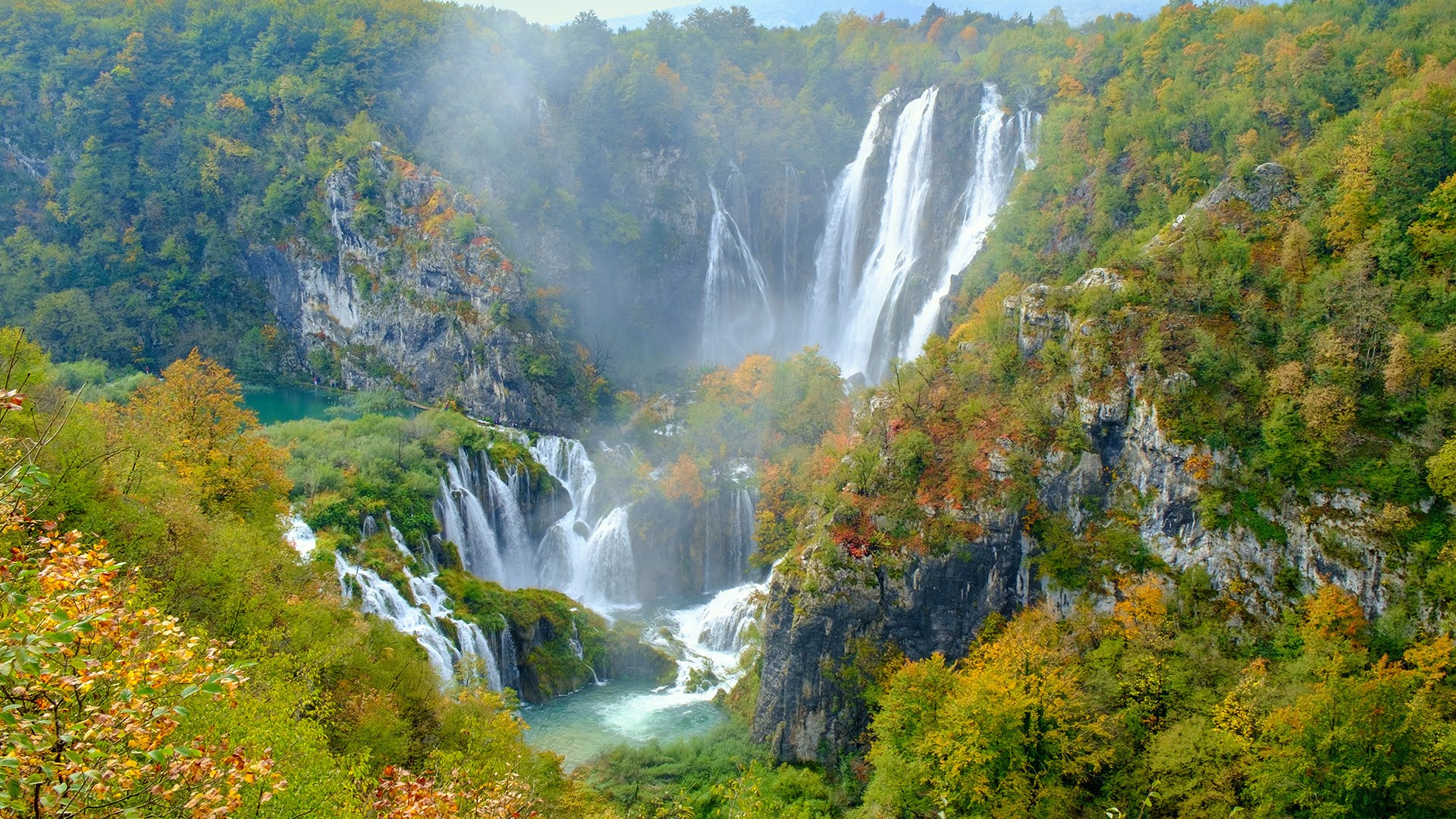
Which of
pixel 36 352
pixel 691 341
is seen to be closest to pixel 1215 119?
pixel 691 341

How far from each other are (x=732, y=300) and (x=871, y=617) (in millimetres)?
45573

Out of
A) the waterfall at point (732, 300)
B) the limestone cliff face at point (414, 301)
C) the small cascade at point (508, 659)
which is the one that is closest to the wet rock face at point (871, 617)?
the small cascade at point (508, 659)

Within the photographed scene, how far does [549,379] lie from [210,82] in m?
46.5

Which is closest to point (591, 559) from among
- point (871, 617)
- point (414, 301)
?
point (871, 617)

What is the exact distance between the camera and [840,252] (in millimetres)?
67188

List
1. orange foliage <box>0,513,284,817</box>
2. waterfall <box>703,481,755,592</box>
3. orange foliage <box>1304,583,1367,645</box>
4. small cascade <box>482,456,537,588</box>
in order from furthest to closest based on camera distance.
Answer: waterfall <box>703,481,755,592</box>, small cascade <box>482,456,537,588</box>, orange foliage <box>1304,583,1367,645</box>, orange foliage <box>0,513,284,817</box>

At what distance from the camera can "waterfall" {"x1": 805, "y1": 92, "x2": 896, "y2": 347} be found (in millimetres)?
65750

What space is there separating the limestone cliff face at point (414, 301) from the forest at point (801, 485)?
14.1 inches

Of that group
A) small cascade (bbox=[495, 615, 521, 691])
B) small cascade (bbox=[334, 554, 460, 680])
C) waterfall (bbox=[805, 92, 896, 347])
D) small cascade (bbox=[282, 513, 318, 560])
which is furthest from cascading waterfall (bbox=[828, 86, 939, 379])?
small cascade (bbox=[282, 513, 318, 560])

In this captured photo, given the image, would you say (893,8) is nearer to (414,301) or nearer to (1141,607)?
(414,301)

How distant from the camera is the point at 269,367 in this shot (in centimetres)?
7481

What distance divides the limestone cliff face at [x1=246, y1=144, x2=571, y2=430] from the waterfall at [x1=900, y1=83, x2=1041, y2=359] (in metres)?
27.5

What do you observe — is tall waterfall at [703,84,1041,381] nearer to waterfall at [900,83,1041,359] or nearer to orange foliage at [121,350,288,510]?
Answer: waterfall at [900,83,1041,359]

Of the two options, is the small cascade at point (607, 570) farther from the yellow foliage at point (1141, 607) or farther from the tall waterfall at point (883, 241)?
the yellow foliage at point (1141, 607)
